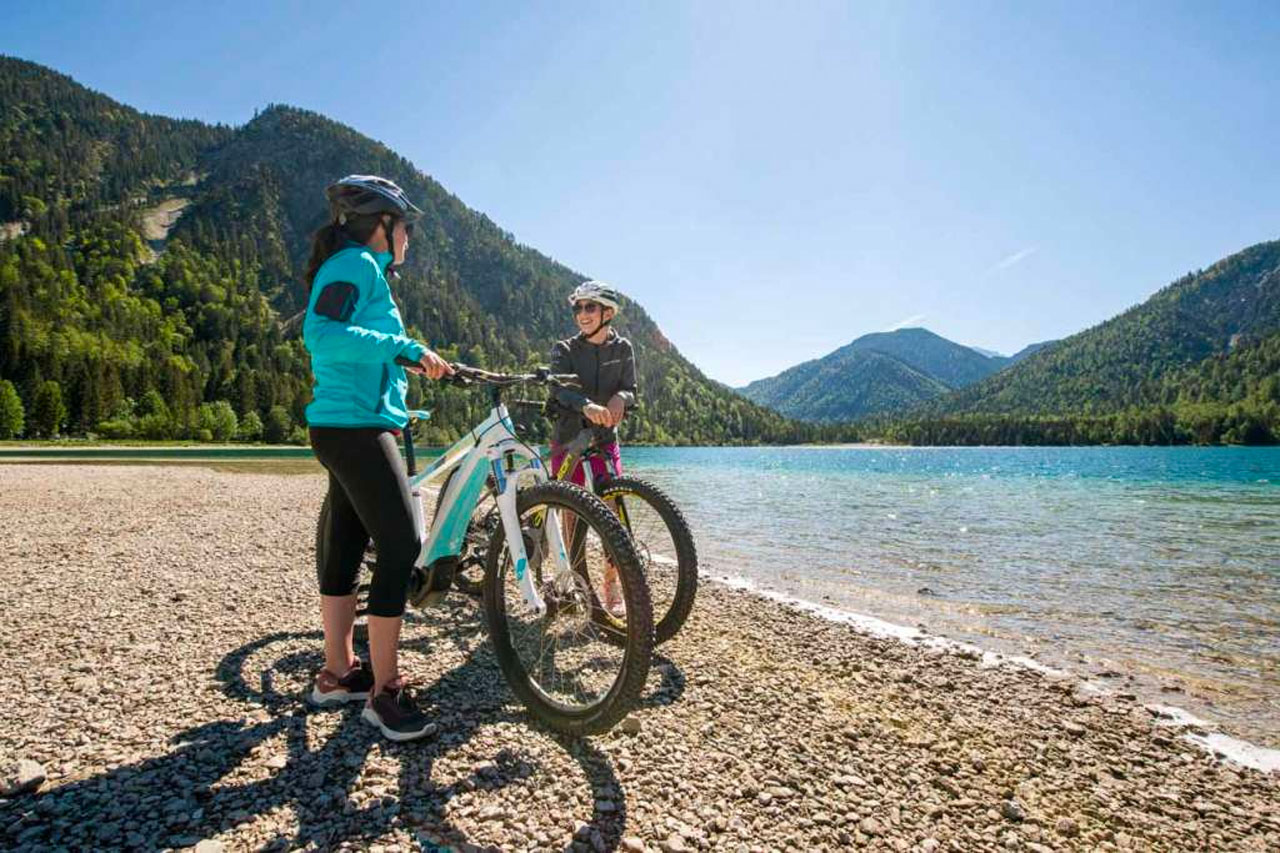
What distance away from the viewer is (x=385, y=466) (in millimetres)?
3574

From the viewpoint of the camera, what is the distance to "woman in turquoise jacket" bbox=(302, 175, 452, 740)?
3.41 meters

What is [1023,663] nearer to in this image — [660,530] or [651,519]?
[660,530]

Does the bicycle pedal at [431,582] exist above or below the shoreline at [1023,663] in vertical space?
above

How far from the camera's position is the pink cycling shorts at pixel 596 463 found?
565cm

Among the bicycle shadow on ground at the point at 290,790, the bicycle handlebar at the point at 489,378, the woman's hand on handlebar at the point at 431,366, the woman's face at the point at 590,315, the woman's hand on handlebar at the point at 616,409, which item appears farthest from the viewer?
the woman's face at the point at 590,315

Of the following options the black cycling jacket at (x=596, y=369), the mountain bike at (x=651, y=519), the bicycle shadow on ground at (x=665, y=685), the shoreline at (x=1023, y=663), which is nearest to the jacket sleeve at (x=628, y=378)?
the black cycling jacket at (x=596, y=369)

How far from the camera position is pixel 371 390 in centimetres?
356

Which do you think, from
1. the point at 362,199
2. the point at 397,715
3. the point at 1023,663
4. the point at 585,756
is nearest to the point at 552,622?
the point at 585,756

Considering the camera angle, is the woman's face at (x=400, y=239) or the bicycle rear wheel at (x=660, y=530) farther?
the bicycle rear wheel at (x=660, y=530)

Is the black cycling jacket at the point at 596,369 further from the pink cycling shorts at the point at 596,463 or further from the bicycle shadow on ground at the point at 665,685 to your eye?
the bicycle shadow on ground at the point at 665,685

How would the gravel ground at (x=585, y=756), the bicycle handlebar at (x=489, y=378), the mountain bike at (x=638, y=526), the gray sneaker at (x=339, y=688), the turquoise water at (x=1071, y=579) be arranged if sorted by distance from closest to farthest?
the gravel ground at (x=585, y=756)
the bicycle handlebar at (x=489, y=378)
the gray sneaker at (x=339, y=688)
the mountain bike at (x=638, y=526)
the turquoise water at (x=1071, y=579)

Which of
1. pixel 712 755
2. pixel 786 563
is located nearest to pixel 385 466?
pixel 712 755

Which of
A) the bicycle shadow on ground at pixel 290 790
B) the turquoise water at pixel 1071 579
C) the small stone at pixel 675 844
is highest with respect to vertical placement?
the bicycle shadow on ground at pixel 290 790

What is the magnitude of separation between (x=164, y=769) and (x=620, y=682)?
2.54m
